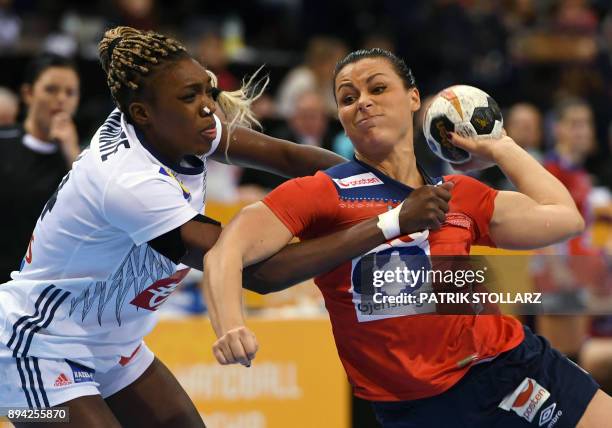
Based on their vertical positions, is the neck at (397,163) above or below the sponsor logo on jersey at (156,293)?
above

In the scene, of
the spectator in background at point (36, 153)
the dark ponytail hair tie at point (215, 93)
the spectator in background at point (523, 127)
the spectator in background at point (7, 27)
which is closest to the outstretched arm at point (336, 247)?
the dark ponytail hair tie at point (215, 93)

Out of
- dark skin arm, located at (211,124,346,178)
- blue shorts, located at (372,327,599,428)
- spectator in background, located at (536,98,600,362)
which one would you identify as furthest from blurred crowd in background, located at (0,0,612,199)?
blue shorts, located at (372,327,599,428)

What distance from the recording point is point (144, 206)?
337cm

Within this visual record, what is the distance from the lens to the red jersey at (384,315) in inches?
139

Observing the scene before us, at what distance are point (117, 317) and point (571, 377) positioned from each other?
5.62 ft

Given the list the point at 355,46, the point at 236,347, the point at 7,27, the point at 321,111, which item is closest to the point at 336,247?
the point at 236,347

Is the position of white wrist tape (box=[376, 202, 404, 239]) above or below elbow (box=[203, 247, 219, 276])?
above

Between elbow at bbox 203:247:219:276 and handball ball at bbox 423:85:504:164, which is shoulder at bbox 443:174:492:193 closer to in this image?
handball ball at bbox 423:85:504:164

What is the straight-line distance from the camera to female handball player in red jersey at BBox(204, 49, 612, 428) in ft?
11.6

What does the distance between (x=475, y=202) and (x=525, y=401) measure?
0.75 metres

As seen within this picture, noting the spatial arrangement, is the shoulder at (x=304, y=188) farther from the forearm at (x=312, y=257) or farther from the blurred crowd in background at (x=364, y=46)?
the blurred crowd in background at (x=364, y=46)

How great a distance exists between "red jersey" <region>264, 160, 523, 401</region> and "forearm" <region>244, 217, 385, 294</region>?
0.39 feet

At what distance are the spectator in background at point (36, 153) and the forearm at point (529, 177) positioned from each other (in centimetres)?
315

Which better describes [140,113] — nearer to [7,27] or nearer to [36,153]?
[36,153]
